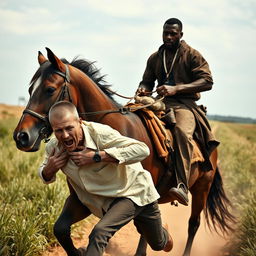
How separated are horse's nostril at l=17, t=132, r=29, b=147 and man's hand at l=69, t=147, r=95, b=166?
668 mm

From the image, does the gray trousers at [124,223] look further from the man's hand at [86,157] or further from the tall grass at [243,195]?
the tall grass at [243,195]

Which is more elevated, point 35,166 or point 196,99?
point 196,99

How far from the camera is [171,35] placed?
555 centimetres

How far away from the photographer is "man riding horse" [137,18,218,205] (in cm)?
524

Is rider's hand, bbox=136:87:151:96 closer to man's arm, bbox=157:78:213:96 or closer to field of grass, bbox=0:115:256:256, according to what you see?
man's arm, bbox=157:78:213:96

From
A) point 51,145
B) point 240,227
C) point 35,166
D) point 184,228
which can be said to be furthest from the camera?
point 35,166

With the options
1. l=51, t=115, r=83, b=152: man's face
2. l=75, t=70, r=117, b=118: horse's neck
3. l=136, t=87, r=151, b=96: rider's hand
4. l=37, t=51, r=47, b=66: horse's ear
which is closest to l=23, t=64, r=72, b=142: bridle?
l=75, t=70, r=117, b=118: horse's neck

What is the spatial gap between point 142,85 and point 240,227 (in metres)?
2.79

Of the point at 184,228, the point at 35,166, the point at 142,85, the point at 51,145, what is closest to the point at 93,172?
the point at 51,145

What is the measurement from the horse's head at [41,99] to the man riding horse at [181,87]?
1.44 m

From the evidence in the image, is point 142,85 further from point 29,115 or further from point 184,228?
point 184,228

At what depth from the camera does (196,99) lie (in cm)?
596

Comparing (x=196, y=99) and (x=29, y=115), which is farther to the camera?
(x=196, y=99)

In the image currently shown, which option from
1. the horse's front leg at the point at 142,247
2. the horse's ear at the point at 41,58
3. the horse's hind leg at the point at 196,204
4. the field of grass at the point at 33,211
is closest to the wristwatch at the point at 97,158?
the horse's ear at the point at 41,58
